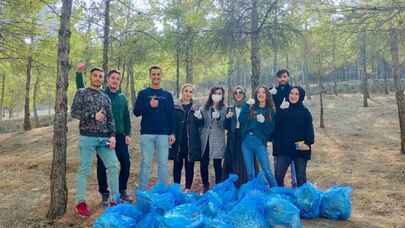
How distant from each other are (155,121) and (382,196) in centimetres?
432

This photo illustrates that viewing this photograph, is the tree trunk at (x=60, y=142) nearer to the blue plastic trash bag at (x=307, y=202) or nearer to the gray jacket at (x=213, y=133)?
the gray jacket at (x=213, y=133)

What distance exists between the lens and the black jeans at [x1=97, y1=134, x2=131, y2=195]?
5.20 m

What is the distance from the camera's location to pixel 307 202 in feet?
14.4

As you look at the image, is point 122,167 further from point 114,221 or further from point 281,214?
point 281,214

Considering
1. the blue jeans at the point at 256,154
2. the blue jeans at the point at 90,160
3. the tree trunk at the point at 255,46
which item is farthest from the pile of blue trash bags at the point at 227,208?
the tree trunk at the point at 255,46

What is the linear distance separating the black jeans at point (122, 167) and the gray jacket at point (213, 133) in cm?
112

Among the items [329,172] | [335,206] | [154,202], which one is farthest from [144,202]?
[329,172]

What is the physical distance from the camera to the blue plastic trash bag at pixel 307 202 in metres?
4.38

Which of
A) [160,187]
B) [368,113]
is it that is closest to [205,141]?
[160,187]

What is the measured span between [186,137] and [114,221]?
2188 mm

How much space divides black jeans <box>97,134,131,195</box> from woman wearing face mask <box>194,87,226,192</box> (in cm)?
111

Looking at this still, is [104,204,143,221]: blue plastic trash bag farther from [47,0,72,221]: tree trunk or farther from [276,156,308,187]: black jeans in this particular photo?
[276,156,308,187]: black jeans

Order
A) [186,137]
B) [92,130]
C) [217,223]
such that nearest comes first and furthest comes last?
[217,223], [92,130], [186,137]

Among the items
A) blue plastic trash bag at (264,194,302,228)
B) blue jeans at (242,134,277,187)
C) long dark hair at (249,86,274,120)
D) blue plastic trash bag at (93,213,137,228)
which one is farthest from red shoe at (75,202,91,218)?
long dark hair at (249,86,274,120)
